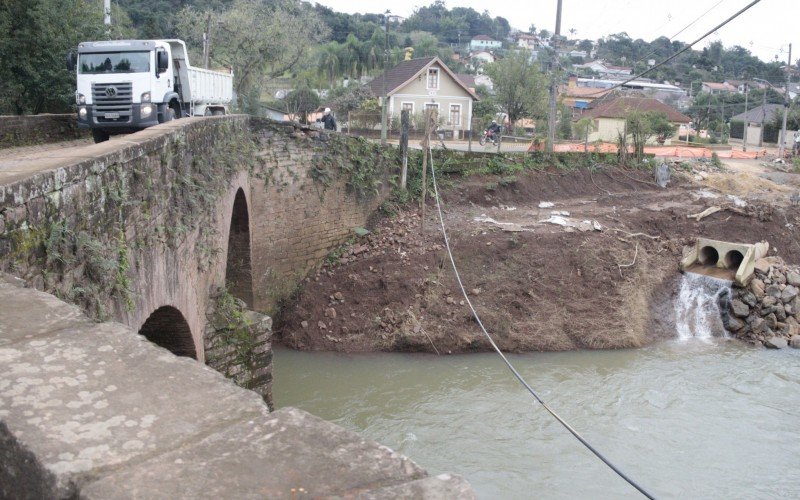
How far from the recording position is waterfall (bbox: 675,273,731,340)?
672 inches

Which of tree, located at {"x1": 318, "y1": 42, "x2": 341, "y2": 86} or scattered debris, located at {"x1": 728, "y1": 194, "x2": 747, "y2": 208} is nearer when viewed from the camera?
scattered debris, located at {"x1": 728, "y1": 194, "x2": 747, "y2": 208}

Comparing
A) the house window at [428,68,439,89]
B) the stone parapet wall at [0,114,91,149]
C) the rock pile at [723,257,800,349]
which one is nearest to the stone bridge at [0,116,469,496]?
the stone parapet wall at [0,114,91,149]

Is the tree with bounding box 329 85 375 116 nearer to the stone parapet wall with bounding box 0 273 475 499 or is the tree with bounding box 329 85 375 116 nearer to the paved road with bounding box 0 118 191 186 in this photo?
the paved road with bounding box 0 118 191 186

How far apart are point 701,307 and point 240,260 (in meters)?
10.7

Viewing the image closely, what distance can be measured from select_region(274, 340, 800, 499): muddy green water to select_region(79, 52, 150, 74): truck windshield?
6582 millimetres

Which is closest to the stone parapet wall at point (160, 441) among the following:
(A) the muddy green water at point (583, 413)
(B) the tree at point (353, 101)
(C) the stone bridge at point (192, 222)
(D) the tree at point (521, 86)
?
(C) the stone bridge at point (192, 222)

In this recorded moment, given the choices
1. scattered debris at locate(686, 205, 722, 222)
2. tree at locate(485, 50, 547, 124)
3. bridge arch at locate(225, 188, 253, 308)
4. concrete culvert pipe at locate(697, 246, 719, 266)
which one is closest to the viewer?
bridge arch at locate(225, 188, 253, 308)

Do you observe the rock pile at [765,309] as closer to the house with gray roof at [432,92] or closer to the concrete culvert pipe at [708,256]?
the concrete culvert pipe at [708,256]

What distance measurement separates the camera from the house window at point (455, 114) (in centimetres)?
3956

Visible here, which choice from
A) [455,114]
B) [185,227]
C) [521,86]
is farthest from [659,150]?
[185,227]

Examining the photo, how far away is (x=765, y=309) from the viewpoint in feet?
55.7

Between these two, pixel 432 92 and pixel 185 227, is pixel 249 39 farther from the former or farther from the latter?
pixel 185 227

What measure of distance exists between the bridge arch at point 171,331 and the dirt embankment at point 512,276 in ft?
23.2

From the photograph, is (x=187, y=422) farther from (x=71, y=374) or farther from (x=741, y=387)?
(x=741, y=387)
